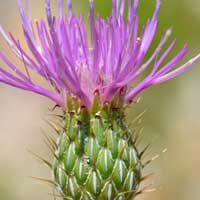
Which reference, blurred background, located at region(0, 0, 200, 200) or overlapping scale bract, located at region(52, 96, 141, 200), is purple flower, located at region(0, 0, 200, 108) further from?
blurred background, located at region(0, 0, 200, 200)

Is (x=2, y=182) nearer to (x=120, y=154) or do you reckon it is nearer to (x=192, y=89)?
(x=192, y=89)

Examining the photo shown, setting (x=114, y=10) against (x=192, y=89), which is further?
(x=192, y=89)

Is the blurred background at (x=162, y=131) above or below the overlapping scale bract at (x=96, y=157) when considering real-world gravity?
above

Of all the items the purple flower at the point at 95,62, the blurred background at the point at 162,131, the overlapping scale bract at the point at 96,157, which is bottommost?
the overlapping scale bract at the point at 96,157

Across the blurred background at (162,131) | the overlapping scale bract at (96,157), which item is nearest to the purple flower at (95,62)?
the overlapping scale bract at (96,157)

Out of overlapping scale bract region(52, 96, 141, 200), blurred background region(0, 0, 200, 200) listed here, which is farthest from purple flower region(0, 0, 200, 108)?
blurred background region(0, 0, 200, 200)

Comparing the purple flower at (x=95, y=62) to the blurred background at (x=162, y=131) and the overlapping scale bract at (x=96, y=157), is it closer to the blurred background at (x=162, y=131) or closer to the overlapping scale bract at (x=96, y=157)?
the overlapping scale bract at (x=96, y=157)

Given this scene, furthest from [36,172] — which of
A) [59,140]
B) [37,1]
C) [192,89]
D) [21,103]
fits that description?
[59,140]
